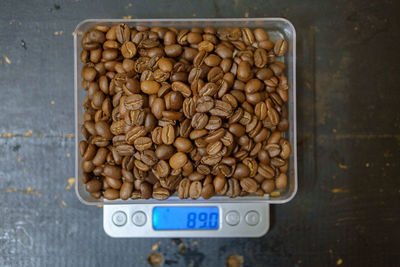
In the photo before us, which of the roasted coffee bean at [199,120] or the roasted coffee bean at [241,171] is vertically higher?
the roasted coffee bean at [199,120]

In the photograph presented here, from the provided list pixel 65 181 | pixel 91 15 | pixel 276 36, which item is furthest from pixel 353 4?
pixel 65 181

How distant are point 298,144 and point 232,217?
0.27 meters

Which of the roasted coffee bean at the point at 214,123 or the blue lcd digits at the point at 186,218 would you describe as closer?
the roasted coffee bean at the point at 214,123

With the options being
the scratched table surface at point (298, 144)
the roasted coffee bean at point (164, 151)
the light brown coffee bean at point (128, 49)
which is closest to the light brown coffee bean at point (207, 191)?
the roasted coffee bean at point (164, 151)

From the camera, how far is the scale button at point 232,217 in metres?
0.80

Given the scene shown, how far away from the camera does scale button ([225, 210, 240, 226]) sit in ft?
2.64

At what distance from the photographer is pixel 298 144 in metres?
0.87

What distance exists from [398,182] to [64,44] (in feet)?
3.24

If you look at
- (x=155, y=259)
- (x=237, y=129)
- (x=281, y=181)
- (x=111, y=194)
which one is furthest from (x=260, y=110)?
(x=155, y=259)

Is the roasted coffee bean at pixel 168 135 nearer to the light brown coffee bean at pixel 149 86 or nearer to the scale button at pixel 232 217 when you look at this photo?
the light brown coffee bean at pixel 149 86

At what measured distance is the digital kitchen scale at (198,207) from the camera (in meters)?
0.76

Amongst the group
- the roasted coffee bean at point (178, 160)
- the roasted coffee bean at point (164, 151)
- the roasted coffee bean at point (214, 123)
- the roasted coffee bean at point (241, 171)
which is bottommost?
the roasted coffee bean at point (241, 171)

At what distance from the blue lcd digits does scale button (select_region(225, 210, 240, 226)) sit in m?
0.03

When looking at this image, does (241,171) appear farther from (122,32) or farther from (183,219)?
(122,32)
